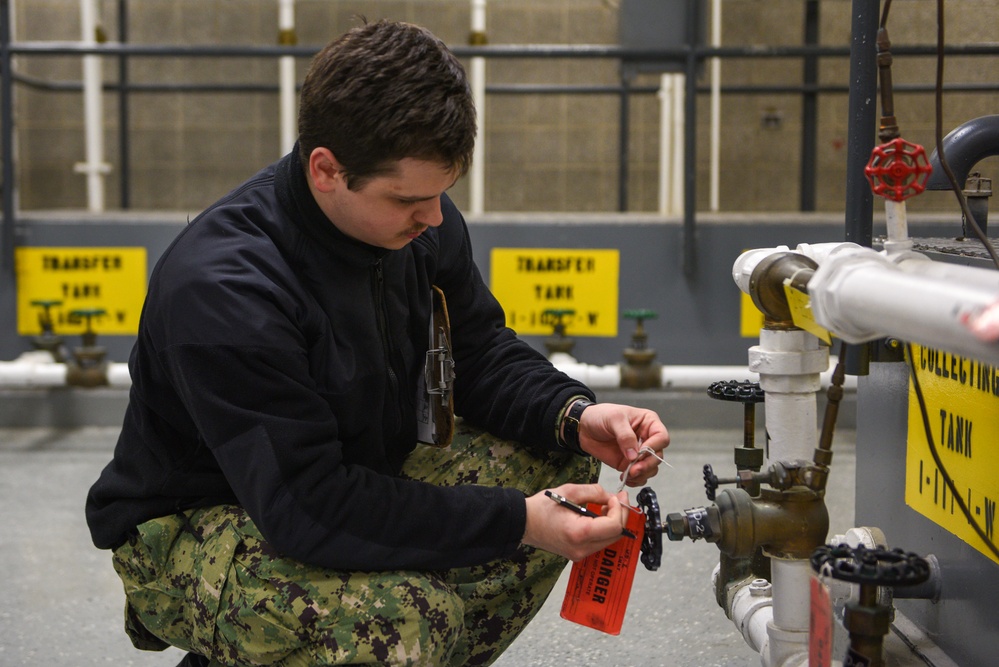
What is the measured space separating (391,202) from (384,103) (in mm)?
94

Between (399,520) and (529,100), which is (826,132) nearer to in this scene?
(529,100)

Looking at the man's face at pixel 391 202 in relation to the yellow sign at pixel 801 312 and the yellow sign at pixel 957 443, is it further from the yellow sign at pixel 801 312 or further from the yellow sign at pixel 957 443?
the yellow sign at pixel 957 443

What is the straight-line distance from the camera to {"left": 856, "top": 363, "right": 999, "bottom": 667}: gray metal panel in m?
0.98

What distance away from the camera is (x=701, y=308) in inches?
103

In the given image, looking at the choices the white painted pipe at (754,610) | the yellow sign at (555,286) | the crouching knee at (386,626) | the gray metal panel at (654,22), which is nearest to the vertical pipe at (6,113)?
the yellow sign at (555,286)

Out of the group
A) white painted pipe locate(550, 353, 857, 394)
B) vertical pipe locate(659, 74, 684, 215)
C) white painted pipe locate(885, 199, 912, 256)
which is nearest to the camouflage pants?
white painted pipe locate(885, 199, 912, 256)

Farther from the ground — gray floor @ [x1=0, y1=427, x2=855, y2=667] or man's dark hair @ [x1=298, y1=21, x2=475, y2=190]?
man's dark hair @ [x1=298, y1=21, x2=475, y2=190]

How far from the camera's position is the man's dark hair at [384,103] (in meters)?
0.87

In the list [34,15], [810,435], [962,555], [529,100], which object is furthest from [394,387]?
[34,15]

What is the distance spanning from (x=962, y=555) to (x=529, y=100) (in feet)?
12.1

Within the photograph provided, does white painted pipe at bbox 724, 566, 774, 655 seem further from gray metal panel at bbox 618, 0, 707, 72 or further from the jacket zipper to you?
gray metal panel at bbox 618, 0, 707, 72

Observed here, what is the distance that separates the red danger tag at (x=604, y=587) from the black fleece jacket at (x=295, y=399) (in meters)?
0.14

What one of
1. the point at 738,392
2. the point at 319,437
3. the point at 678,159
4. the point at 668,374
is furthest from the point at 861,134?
the point at 678,159

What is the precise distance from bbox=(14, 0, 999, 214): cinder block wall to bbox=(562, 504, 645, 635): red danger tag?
3482 millimetres
